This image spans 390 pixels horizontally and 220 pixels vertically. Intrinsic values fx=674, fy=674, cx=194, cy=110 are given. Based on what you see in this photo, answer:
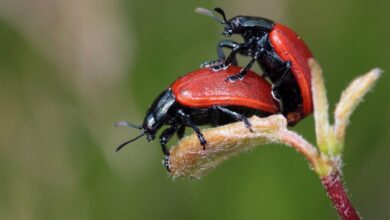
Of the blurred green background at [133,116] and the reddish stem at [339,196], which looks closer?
the reddish stem at [339,196]

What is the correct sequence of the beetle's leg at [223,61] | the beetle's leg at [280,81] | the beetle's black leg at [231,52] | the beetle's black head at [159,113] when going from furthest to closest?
1. the beetle's black head at [159,113]
2. the beetle's black leg at [231,52]
3. the beetle's leg at [223,61]
4. the beetle's leg at [280,81]

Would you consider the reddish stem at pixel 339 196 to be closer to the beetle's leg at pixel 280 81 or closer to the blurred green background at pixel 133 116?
the beetle's leg at pixel 280 81

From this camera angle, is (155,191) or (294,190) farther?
(155,191)

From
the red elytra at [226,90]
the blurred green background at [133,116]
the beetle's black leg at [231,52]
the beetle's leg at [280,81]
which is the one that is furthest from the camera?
the blurred green background at [133,116]

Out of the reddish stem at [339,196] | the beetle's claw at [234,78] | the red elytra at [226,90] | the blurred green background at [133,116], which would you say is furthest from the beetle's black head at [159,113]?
the reddish stem at [339,196]

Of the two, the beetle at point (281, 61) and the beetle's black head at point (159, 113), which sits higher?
the beetle at point (281, 61)

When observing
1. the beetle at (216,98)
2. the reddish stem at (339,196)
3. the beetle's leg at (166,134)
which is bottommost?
the beetle's leg at (166,134)

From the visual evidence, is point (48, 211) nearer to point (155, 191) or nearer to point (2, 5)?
point (155, 191)

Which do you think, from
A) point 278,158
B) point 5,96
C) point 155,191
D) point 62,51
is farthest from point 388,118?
point 5,96
